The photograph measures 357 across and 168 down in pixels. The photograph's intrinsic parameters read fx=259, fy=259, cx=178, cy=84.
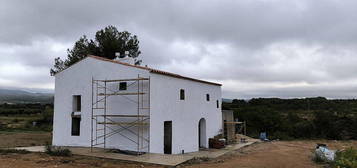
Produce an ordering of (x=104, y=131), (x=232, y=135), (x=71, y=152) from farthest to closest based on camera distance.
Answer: (x=232, y=135) → (x=104, y=131) → (x=71, y=152)

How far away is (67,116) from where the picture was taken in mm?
15977

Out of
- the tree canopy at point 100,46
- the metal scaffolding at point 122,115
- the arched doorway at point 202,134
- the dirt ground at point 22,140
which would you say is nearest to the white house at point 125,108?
the metal scaffolding at point 122,115

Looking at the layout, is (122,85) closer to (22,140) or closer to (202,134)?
(202,134)

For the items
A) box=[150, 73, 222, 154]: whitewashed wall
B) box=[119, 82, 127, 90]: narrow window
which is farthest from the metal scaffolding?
box=[150, 73, 222, 154]: whitewashed wall

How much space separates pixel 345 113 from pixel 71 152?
1143 inches

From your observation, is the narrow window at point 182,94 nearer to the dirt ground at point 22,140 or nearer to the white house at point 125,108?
the white house at point 125,108

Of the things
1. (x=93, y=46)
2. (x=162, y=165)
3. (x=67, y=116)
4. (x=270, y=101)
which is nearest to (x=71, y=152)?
(x=67, y=116)

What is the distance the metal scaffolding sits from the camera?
530 inches

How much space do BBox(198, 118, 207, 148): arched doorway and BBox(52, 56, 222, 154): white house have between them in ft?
3.40

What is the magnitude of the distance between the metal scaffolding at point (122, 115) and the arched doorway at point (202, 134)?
245 inches

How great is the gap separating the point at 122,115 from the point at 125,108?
416mm

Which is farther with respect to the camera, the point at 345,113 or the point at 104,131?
the point at 345,113

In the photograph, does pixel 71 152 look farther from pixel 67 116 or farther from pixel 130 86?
pixel 130 86

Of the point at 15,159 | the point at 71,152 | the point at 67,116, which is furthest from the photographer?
the point at 67,116
